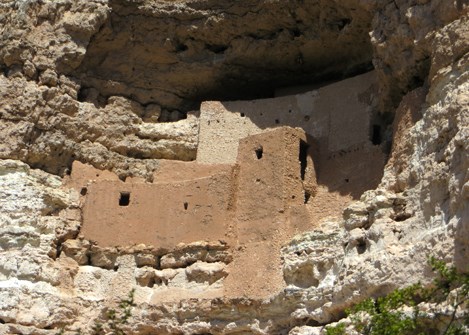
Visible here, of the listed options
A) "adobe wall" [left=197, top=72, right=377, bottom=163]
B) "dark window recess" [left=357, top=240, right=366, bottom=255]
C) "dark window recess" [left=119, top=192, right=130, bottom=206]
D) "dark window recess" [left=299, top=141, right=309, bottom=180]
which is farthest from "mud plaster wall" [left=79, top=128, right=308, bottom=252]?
"dark window recess" [left=357, top=240, right=366, bottom=255]

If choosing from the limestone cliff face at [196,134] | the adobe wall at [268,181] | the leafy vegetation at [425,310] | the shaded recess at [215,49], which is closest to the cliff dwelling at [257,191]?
the adobe wall at [268,181]

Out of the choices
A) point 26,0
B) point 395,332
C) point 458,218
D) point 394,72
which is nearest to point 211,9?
point 26,0

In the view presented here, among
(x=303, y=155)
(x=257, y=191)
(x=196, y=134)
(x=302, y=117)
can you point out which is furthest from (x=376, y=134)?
(x=196, y=134)

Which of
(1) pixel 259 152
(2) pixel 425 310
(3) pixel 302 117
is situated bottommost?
(2) pixel 425 310

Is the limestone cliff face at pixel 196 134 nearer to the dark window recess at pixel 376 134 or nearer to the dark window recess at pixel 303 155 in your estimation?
the dark window recess at pixel 376 134

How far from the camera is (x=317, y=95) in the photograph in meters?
20.4

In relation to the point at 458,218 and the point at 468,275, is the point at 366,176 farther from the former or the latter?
the point at 468,275

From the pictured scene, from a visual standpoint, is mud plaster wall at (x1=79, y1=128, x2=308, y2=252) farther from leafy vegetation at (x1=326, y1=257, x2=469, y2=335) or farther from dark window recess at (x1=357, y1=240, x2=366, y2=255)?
leafy vegetation at (x1=326, y1=257, x2=469, y2=335)

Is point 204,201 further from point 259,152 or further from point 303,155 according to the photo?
point 303,155

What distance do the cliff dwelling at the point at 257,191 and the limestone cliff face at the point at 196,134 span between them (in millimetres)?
298

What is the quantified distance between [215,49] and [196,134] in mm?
1625

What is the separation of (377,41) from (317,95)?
3.27 meters

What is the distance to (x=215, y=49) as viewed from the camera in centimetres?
2114

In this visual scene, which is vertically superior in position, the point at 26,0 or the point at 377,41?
the point at 26,0
